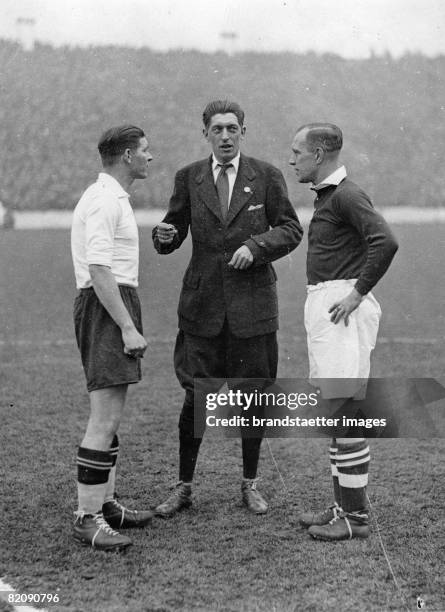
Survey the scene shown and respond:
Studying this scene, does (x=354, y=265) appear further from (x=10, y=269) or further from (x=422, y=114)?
(x=422, y=114)

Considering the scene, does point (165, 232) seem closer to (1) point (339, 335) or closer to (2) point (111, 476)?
(1) point (339, 335)

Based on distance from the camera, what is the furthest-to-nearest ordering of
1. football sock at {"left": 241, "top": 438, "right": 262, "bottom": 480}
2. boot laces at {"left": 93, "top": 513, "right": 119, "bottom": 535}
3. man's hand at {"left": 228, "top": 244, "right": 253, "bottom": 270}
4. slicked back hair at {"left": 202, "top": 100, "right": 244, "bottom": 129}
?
1. football sock at {"left": 241, "top": 438, "right": 262, "bottom": 480}
2. slicked back hair at {"left": 202, "top": 100, "right": 244, "bottom": 129}
3. man's hand at {"left": 228, "top": 244, "right": 253, "bottom": 270}
4. boot laces at {"left": 93, "top": 513, "right": 119, "bottom": 535}

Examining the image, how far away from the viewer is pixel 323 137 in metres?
3.16

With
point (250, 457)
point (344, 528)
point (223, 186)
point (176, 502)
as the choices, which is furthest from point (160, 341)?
point (344, 528)

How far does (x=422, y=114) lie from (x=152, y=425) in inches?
1254

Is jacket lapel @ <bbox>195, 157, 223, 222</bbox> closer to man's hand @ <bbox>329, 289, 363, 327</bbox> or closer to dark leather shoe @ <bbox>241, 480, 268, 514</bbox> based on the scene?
man's hand @ <bbox>329, 289, 363, 327</bbox>

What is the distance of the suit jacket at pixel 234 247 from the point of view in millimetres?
3486

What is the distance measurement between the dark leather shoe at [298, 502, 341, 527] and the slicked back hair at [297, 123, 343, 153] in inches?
62.5

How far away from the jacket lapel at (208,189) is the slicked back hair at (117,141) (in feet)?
1.63

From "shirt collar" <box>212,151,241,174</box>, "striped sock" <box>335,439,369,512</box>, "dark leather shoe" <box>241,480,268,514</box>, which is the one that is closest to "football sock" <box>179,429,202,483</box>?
"dark leather shoe" <box>241,480,268,514</box>

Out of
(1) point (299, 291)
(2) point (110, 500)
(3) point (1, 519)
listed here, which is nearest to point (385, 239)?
(2) point (110, 500)

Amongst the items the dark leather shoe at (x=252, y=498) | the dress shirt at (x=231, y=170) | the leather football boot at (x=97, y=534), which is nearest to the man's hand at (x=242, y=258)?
the dress shirt at (x=231, y=170)

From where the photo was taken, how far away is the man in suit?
11.4ft

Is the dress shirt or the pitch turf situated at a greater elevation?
the dress shirt
